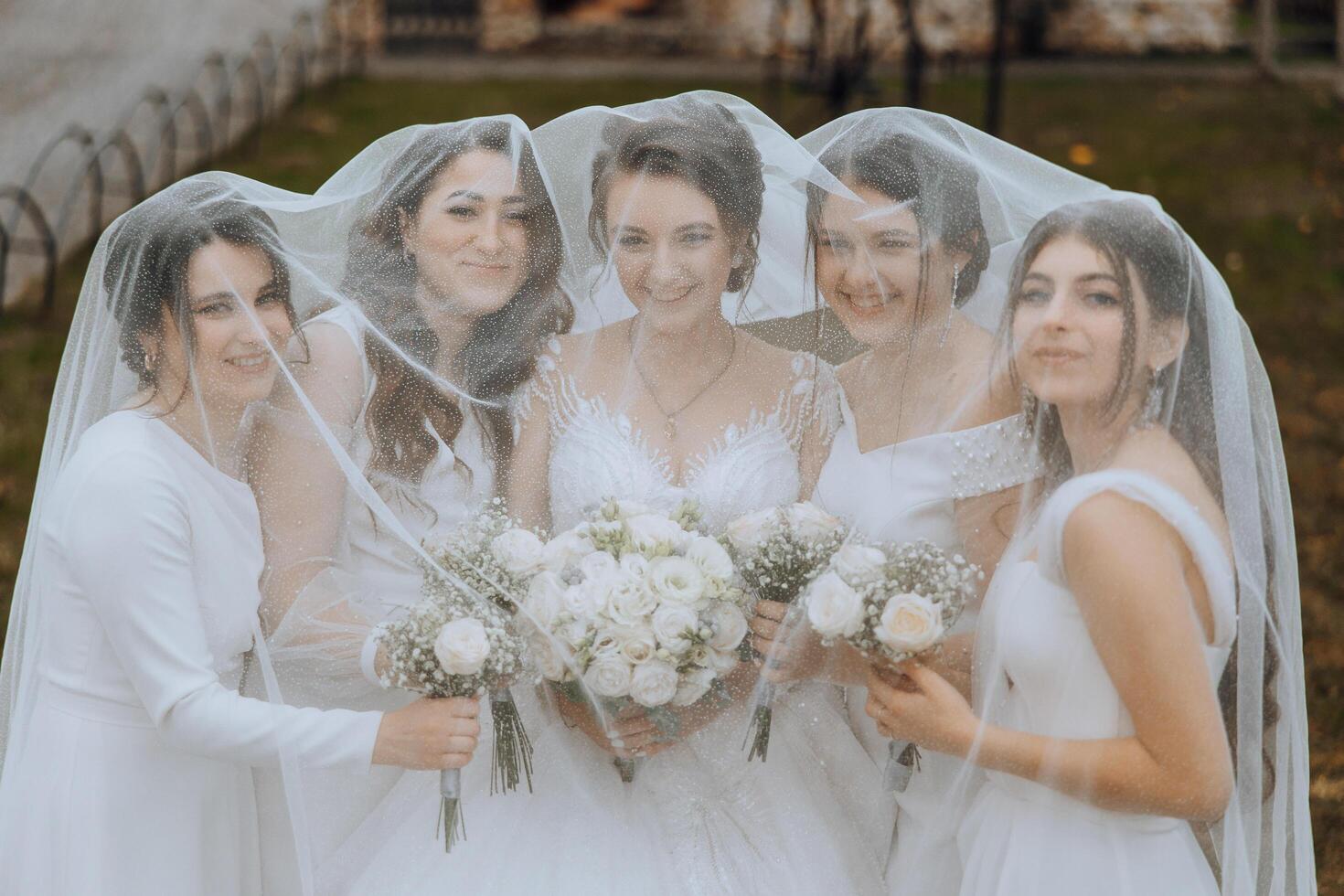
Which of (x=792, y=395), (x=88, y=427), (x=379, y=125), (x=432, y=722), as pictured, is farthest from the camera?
(x=379, y=125)

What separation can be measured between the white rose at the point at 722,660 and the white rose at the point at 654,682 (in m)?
0.09

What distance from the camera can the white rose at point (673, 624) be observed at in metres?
2.87

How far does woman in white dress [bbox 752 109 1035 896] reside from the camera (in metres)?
3.01

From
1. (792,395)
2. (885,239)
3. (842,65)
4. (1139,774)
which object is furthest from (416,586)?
(842,65)

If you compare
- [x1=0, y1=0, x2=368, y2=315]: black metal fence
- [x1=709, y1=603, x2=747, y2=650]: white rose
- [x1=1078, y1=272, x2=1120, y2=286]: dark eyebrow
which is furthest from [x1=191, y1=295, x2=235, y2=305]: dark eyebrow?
[x1=0, y1=0, x2=368, y2=315]: black metal fence

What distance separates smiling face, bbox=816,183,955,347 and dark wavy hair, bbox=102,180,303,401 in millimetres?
1146

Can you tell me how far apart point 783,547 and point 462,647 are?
2.14 ft

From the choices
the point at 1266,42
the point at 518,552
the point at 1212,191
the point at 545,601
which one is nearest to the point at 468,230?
the point at 518,552

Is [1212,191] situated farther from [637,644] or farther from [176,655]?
[176,655]

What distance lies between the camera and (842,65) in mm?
11133

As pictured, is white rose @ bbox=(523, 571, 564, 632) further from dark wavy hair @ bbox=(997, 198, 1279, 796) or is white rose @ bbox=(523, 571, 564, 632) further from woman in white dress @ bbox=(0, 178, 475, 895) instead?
dark wavy hair @ bbox=(997, 198, 1279, 796)

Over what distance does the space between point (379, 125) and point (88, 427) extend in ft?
30.0

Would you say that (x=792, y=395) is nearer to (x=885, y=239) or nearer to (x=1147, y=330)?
(x=885, y=239)

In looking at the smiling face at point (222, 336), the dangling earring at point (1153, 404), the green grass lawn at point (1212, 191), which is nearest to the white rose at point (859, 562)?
the dangling earring at point (1153, 404)
